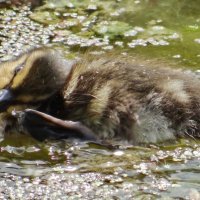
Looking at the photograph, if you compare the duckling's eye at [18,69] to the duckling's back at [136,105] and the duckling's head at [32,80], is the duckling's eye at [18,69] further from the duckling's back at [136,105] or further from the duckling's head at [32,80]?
the duckling's back at [136,105]

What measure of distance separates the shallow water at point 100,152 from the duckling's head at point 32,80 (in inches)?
5.0

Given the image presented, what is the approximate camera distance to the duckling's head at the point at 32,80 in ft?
8.80

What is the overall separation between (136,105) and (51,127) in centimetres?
27

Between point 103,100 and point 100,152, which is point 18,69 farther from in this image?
point 100,152

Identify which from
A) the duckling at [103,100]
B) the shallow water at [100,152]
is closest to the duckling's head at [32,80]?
the duckling at [103,100]

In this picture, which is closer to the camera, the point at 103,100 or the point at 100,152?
the point at 100,152

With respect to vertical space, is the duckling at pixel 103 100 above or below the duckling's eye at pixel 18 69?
below

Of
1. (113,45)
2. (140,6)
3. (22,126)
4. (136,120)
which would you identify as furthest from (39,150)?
(140,6)

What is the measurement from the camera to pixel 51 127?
262cm

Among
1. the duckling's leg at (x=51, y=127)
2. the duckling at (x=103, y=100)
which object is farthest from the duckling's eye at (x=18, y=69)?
the duckling's leg at (x=51, y=127)

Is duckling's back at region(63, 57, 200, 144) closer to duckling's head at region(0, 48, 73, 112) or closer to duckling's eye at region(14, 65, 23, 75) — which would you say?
duckling's head at region(0, 48, 73, 112)

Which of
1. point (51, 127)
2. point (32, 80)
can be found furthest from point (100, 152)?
point (32, 80)

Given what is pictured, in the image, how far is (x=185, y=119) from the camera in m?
2.65

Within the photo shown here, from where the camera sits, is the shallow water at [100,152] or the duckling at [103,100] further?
the duckling at [103,100]
